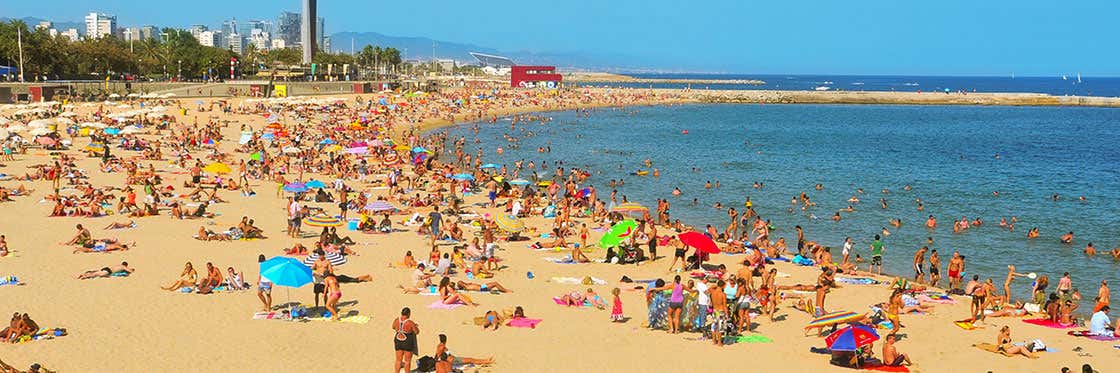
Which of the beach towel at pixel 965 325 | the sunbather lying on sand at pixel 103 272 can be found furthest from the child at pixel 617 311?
the sunbather lying on sand at pixel 103 272

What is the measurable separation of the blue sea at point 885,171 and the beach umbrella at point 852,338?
7.81m

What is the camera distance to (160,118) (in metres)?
45.8

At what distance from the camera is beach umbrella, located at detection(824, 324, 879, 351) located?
1157 centimetres

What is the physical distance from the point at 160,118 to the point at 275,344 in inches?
1491

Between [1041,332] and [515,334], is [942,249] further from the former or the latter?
A: [515,334]

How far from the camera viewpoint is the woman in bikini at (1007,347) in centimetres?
1250

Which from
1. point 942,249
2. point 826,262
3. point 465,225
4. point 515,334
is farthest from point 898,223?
point 515,334

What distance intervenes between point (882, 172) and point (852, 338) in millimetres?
30079

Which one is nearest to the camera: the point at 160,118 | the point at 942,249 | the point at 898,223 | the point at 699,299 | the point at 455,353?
the point at 455,353

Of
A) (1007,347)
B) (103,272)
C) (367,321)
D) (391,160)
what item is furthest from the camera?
(391,160)

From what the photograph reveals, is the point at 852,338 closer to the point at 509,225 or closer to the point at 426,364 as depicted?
the point at 426,364

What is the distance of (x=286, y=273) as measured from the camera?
12.7 m

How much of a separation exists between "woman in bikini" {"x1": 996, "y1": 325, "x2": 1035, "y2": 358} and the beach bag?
25.5 feet

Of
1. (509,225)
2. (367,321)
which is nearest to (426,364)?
(367,321)
